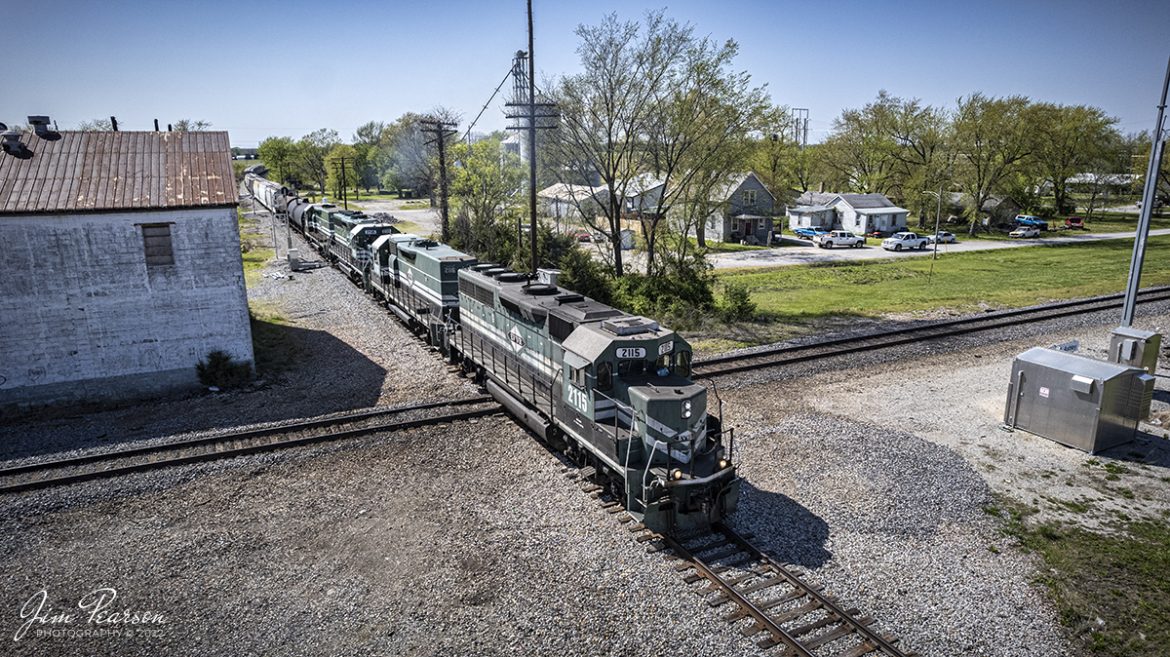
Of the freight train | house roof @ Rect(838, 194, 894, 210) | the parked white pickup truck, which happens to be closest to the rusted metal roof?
the freight train

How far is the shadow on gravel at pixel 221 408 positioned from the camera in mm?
15586

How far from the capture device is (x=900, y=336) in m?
24.5

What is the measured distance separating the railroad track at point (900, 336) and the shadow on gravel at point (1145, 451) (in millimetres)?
8081

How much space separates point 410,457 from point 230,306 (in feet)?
28.2

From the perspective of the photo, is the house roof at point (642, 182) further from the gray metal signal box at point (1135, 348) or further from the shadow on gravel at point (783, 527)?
the shadow on gravel at point (783, 527)

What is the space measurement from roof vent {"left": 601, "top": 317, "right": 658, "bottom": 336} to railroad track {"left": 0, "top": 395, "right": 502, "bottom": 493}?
555cm

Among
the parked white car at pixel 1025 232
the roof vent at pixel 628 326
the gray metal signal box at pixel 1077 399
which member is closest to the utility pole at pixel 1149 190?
the gray metal signal box at pixel 1077 399

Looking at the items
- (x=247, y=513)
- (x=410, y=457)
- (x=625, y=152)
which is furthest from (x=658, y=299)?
(x=247, y=513)

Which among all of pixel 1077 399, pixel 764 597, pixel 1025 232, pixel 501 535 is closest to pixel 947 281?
pixel 1077 399

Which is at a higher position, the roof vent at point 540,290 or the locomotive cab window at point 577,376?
the roof vent at point 540,290

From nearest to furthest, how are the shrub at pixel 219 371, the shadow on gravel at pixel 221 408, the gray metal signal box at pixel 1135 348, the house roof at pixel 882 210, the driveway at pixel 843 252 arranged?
the shadow on gravel at pixel 221 408 < the gray metal signal box at pixel 1135 348 < the shrub at pixel 219 371 < the driveway at pixel 843 252 < the house roof at pixel 882 210

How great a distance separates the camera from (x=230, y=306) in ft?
62.8

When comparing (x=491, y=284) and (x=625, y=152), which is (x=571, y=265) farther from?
(x=491, y=284)

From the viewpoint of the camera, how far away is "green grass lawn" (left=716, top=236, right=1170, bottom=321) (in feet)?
103
